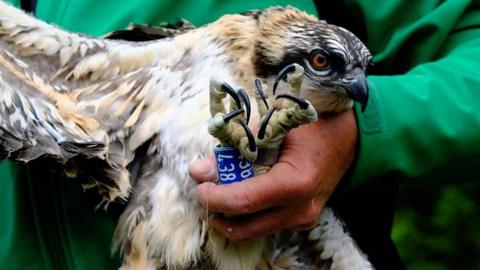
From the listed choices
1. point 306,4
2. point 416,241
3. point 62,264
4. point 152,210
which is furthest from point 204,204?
point 416,241

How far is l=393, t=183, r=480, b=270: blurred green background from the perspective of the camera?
6508mm

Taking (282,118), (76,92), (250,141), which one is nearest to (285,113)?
(282,118)

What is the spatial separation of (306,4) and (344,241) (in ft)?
2.38

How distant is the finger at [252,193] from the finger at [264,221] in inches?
2.1

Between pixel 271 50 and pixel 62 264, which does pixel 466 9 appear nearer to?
pixel 271 50

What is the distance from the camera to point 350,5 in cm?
359

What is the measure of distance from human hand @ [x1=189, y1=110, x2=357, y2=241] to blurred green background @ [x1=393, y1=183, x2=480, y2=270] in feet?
11.0

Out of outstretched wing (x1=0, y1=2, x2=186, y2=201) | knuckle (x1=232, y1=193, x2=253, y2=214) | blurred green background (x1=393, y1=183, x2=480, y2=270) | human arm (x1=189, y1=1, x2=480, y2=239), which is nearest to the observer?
knuckle (x1=232, y1=193, x2=253, y2=214)

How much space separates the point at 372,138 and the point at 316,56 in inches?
11.6

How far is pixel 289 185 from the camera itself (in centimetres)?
306

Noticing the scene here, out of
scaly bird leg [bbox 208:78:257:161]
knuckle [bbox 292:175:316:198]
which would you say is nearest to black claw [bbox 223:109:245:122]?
scaly bird leg [bbox 208:78:257:161]

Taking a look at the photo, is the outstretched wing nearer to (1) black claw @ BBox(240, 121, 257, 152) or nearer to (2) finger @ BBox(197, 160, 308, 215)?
(2) finger @ BBox(197, 160, 308, 215)

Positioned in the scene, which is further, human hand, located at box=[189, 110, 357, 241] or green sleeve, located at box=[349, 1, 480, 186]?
green sleeve, located at box=[349, 1, 480, 186]

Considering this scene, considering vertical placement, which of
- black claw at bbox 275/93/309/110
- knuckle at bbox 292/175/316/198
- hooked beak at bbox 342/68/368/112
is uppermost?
black claw at bbox 275/93/309/110
